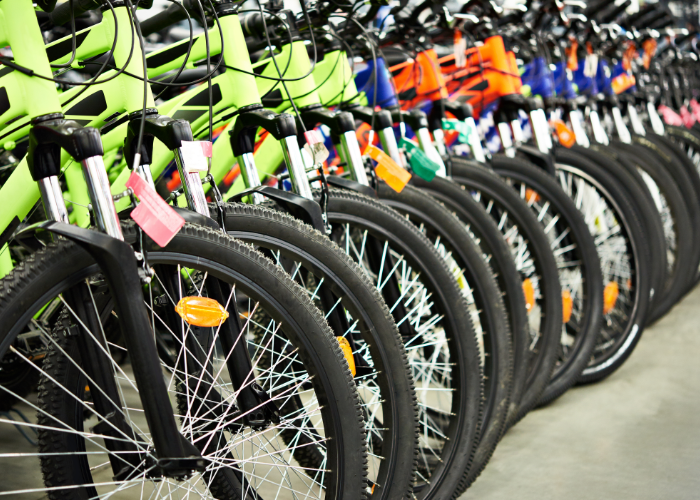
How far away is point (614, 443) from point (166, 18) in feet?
4.77

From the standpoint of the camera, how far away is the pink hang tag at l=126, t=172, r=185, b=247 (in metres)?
0.85

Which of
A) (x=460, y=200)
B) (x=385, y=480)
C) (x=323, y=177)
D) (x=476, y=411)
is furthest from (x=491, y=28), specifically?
(x=385, y=480)

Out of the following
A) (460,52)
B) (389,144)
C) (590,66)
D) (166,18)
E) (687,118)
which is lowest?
(687,118)

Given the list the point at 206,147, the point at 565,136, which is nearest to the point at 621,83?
the point at 565,136

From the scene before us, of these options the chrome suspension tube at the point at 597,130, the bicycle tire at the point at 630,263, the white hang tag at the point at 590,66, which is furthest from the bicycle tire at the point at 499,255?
the white hang tag at the point at 590,66

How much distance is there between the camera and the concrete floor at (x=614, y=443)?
1547mm

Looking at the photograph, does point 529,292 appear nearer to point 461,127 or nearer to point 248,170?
point 461,127

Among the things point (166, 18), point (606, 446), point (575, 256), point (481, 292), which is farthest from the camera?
point (575, 256)

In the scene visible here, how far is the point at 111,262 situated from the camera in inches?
32.3

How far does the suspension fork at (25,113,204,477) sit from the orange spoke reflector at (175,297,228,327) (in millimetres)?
75

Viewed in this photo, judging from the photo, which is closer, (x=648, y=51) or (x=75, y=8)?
(x=75, y=8)

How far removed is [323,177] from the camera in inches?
49.6

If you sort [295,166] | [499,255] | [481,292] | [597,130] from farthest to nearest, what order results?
[597,130], [499,255], [481,292], [295,166]

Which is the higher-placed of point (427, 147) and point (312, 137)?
point (312, 137)
